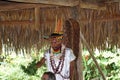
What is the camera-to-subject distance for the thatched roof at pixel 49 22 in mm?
4395

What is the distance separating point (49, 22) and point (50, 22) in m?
0.02

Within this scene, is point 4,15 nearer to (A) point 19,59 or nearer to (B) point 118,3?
(B) point 118,3

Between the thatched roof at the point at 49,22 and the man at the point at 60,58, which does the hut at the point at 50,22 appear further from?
the man at the point at 60,58

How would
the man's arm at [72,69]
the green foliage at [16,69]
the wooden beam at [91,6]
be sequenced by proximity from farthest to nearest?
the green foliage at [16,69] → the wooden beam at [91,6] → the man's arm at [72,69]

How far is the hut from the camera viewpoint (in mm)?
4188

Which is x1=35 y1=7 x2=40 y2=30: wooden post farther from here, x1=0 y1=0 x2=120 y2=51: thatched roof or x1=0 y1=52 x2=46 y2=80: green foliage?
x1=0 y1=52 x2=46 y2=80: green foliage

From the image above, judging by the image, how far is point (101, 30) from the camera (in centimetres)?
493

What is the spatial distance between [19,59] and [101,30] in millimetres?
3741

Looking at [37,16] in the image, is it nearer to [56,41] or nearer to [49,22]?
[49,22]

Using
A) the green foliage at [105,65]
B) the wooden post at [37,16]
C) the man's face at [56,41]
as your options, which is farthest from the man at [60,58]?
the green foliage at [105,65]

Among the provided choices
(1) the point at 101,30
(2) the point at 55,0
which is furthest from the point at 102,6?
(2) the point at 55,0

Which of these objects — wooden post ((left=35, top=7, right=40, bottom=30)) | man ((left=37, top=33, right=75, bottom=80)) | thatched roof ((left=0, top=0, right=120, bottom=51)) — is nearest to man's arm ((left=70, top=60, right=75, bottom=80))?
man ((left=37, top=33, right=75, bottom=80))

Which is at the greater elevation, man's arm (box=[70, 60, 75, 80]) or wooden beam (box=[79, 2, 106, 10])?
wooden beam (box=[79, 2, 106, 10])

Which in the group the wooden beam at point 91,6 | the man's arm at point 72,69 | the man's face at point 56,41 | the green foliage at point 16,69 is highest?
the wooden beam at point 91,6
